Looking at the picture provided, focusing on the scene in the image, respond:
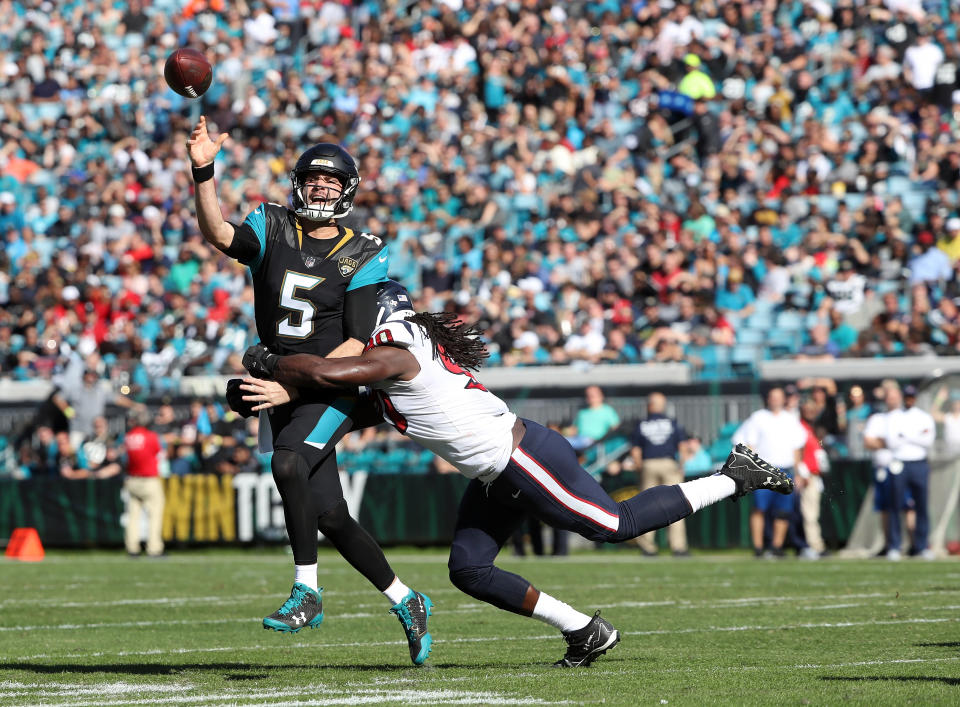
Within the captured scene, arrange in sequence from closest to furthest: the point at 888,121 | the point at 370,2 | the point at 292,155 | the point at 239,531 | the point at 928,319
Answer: the point at 928,319, the point at 239,531, the point at 888,121, the point at 292,155, the point at 370,2

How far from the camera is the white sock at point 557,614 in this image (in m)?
6.65

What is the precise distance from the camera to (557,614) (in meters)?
6.66

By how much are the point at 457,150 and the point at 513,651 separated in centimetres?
1603

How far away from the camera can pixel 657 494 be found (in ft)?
21.9

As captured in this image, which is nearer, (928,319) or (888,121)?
(928,319)

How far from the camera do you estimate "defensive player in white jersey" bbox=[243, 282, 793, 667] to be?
629 cm

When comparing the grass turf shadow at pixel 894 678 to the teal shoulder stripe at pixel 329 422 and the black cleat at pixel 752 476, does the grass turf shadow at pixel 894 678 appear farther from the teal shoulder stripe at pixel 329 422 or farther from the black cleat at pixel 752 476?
the teal shoulder stripe at pixel 329 422

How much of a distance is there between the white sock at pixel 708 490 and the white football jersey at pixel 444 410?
2.80 ft

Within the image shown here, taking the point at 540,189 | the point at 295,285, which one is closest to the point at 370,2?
the point at 540,189

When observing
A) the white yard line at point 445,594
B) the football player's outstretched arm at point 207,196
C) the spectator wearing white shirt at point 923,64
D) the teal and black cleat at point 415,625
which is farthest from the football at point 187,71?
the spectator wearing white shirt at point 923,64

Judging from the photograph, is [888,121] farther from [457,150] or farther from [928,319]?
[457,150]

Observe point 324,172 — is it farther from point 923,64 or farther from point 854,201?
point 923,64

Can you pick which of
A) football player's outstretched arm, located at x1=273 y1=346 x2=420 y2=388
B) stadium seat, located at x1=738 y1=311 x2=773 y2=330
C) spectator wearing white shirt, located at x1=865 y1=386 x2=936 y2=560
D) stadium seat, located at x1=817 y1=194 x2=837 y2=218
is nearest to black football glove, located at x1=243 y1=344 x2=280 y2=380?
football player's outstretched arm, located at x1=273 y1=346 x2=420 y2=388

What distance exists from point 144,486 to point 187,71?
37.0 ft
